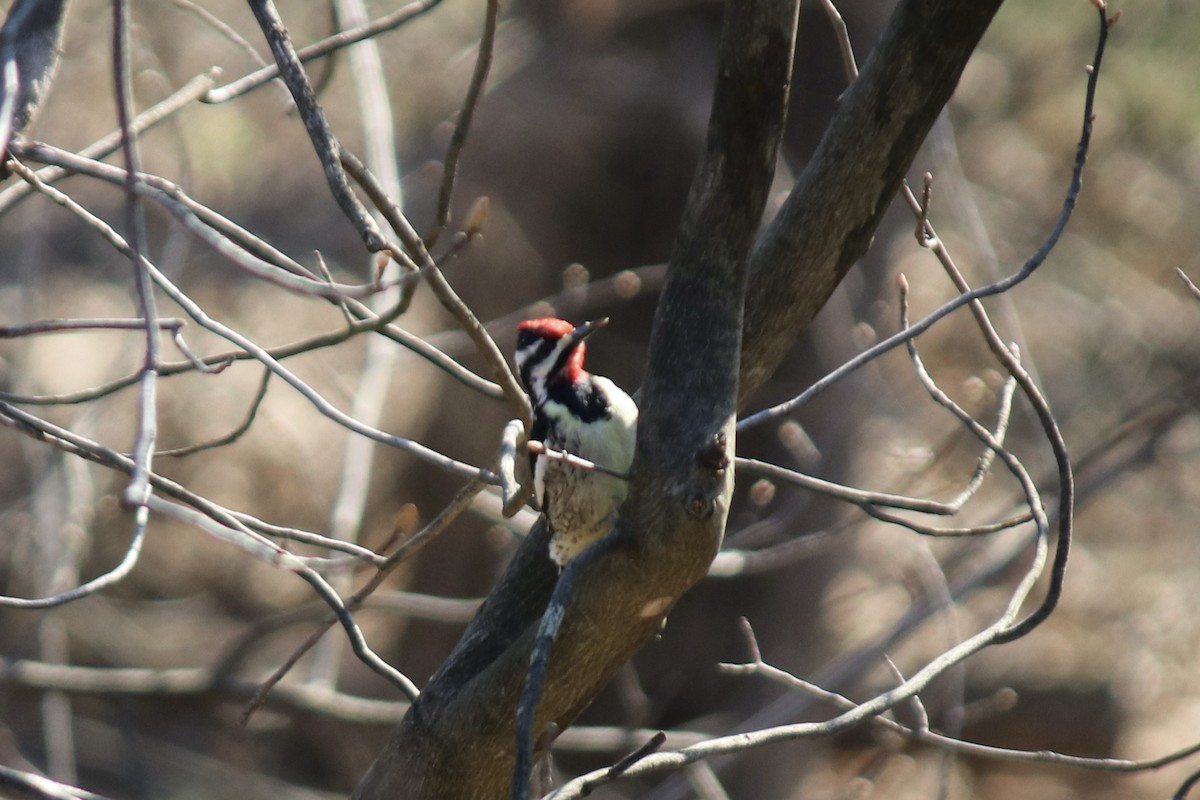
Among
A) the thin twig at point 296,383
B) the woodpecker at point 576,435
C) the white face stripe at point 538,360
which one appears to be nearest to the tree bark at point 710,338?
the thin twig at point 296,383

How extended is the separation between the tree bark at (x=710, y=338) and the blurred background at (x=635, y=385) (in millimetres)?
2027

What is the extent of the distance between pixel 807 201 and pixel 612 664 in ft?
3.24

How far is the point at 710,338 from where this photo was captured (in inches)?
84.3

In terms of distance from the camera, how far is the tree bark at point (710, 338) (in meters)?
2.04

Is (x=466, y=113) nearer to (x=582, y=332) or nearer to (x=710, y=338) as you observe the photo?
(x=710, y=338)

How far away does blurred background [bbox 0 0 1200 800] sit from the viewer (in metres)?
5.82

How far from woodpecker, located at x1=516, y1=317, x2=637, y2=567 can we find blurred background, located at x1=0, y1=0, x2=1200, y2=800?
135cm

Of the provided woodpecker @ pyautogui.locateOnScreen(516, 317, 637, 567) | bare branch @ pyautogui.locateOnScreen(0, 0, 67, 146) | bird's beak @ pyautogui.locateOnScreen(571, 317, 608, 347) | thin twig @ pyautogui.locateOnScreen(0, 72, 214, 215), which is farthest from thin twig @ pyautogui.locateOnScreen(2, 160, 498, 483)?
bird's beak @ pyautogui.locateOnScreen(571, 317, 608, 347)

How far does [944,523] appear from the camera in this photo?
24.7 feet

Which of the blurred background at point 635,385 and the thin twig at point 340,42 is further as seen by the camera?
the blurred background at point 635,385

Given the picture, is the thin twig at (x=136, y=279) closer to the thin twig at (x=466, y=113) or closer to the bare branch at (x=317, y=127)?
the bare branch at (x=317, y=127)

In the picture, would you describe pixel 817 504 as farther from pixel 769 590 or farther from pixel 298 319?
pixel 298 319

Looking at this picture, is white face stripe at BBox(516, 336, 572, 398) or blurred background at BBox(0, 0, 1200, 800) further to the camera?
blurred background at BBox(0, 0, 1200, 800)

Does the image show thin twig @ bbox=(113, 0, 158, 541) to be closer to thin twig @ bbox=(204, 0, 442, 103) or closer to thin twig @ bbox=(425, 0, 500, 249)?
thin twig @ bbox=(425, 0, 500, 249)
